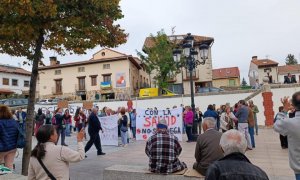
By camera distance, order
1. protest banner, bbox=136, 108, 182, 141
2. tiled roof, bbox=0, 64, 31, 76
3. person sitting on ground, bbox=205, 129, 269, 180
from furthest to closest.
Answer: tiled roof, bbox=0, 64, 31, 76, protest banner, bbox=136, 108, 182, 141, person sitting on ground, bbox=205, 129, 269, 180

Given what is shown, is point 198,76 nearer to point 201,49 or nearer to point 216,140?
point 201,49

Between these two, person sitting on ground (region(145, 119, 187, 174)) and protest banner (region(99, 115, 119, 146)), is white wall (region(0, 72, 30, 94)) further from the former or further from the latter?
person sitting on ground (region(145, 119, 187, 174))

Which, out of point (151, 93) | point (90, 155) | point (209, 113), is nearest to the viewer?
point (90, 155)

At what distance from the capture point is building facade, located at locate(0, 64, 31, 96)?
177 feet

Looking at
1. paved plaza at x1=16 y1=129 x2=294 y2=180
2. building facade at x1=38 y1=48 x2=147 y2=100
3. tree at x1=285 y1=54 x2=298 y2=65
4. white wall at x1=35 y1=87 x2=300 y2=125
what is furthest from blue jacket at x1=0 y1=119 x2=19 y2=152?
tree at x1=285 y1=54 x2=298 y2=65

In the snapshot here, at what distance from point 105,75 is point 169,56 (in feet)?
35.9

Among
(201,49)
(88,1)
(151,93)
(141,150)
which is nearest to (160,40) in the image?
(151,93)

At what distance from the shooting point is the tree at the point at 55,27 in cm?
656

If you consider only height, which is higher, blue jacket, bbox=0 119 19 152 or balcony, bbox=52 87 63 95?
balcony, bbox=52 87 63 95

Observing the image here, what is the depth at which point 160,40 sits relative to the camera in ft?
128

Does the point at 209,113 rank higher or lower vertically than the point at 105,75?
lower

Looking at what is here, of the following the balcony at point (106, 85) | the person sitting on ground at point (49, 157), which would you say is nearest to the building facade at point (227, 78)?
the balcony at point (106, 85)

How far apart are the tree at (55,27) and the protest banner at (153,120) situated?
5823 millimetres

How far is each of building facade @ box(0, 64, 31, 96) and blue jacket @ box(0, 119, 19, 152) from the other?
51211mm
